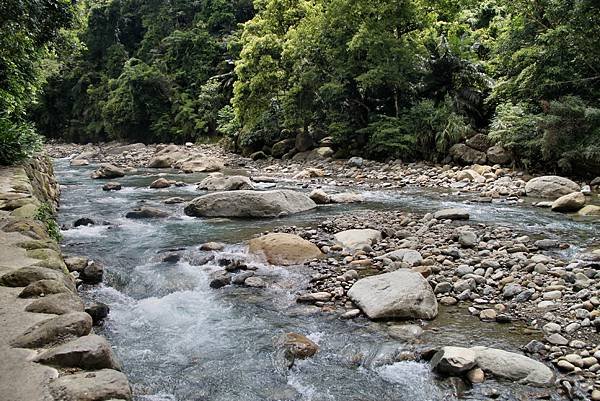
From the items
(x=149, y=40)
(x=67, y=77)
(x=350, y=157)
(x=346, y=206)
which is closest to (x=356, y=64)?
(x=350, y=157)

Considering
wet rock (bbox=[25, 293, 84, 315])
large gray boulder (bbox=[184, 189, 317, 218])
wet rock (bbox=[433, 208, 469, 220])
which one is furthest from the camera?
large gray boulder (bbox=[184, 189, 317, 218])

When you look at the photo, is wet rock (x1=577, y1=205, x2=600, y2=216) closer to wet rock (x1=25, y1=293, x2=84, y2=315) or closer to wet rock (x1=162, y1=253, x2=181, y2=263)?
wet rock (x1=162, y1=253, x2=181, y2=263)

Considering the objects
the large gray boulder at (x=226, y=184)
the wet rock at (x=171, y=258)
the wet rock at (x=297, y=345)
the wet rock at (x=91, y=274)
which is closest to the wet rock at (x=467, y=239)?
the wet rock at (x=297, y=345)

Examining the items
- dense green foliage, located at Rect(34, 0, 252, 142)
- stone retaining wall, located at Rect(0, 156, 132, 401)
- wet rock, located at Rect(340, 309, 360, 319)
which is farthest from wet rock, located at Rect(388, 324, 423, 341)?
dense green foliage, located at Rect(34, 0, 252, 142)

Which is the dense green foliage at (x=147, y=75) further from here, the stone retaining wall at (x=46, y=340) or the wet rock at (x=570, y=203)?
the stone retaining wall at (x=46, y=340)

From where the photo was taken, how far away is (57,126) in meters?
46.6

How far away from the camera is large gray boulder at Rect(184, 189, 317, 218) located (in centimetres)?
1082

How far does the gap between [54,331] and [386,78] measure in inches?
664

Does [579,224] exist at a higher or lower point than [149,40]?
lower

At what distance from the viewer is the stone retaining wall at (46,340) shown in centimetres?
274

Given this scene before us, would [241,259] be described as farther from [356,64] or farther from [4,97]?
[356,64]

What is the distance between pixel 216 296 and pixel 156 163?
60.5 ft

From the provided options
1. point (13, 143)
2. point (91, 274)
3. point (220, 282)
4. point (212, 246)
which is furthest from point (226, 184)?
point (220, 282)

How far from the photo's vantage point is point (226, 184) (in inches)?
584
